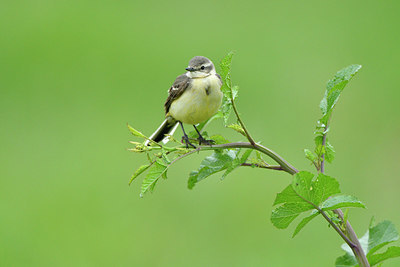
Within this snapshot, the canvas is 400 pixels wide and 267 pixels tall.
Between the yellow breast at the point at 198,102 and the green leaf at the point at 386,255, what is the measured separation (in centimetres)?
136

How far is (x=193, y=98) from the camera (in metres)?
2.81

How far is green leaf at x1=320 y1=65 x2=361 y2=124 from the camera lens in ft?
5.10

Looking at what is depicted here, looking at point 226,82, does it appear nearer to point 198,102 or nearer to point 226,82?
point 226,82

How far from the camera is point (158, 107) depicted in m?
9.41

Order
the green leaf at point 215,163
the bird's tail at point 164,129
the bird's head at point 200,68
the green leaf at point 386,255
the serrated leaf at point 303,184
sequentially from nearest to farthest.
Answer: the serrated leaf at point 303,184, the green leaf at point 386,255, the green leaf at point 215,163, the bird's tail at point 164,129, the bird's head at point 200,68

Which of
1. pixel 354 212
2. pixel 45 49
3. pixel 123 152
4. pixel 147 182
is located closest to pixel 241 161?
pixel 147 182

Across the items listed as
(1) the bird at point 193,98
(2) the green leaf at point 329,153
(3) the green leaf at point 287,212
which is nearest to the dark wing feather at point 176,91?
(1) the bird at point 193,98

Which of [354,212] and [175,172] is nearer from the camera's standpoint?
[354,212]

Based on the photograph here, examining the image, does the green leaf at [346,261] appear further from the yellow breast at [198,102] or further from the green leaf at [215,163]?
the yellow breast at [198,102]

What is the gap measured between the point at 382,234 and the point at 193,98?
137 centimetres

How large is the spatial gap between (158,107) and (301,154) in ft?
8.38

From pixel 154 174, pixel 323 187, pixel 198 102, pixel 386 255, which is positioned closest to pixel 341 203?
pixel 323 187

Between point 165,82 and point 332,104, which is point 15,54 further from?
point 332,104

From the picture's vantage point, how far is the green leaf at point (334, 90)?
156 cm
